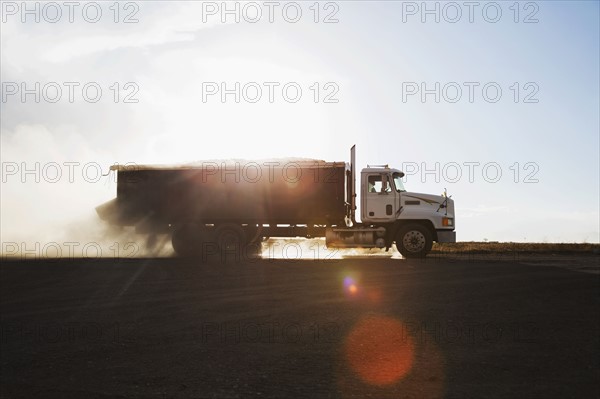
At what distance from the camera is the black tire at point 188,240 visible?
20953 mm

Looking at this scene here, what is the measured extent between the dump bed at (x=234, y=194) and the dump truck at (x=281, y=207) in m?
0.04

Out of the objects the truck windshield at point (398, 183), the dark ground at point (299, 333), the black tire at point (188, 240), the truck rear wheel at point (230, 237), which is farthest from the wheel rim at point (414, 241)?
the black tire at point (188, 240)

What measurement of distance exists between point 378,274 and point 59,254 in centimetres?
1402

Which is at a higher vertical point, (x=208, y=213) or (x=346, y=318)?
(x=208, y=213)

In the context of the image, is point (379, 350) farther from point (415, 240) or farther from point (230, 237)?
point (230, 237)

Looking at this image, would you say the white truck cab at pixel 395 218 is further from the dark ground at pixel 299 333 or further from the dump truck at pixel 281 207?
the dark ground at pixel 299 333

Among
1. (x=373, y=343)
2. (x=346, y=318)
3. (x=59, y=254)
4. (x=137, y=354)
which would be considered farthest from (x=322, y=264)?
(x=59, y=254)

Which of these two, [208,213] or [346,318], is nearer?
[346,318]

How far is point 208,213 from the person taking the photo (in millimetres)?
21000

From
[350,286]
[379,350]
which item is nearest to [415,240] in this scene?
[350,286]

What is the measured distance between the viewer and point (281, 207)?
20641 millimetres

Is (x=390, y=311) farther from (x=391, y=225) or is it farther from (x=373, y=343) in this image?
(x=391, y=225)

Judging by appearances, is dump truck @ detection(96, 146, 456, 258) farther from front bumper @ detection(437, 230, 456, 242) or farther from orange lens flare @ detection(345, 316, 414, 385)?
orange lens flare @ detection(345, 316, 414, 385)

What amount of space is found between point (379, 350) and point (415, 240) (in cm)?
1083
